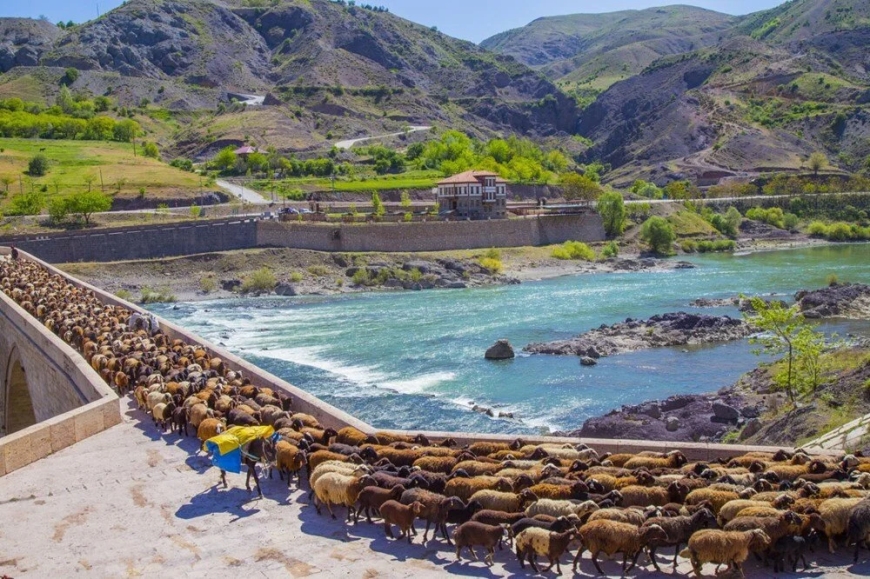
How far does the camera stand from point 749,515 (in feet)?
37.0

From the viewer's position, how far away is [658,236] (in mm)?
90688

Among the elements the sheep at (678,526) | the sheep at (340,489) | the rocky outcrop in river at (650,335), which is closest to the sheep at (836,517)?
the sheep at (678,526)

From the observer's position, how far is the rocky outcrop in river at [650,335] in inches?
1711

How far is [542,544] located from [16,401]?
87.3 feet

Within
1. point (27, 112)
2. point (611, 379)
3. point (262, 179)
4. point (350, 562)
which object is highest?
point (27, 112)

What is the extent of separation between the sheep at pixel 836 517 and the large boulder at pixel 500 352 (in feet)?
101

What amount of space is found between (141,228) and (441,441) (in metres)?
61.2

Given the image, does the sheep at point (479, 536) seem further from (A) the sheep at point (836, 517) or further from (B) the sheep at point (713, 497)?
(A) the sheep at point (836, 517)

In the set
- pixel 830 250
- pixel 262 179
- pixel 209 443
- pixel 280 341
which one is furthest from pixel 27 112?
pixel 209 443

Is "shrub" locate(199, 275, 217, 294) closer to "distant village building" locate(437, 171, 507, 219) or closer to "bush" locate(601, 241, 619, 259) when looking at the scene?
"distant village building" locate(437, 171, 507, 219)

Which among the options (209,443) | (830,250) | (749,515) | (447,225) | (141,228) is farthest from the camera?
(830,250)

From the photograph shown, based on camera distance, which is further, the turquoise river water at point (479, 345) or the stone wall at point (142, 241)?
the stone wall at point (142, 241)

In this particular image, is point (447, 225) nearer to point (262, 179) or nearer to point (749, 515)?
point (262, 179)

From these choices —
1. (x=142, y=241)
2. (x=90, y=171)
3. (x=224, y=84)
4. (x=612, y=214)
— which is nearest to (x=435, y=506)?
(x=142, y=241)
